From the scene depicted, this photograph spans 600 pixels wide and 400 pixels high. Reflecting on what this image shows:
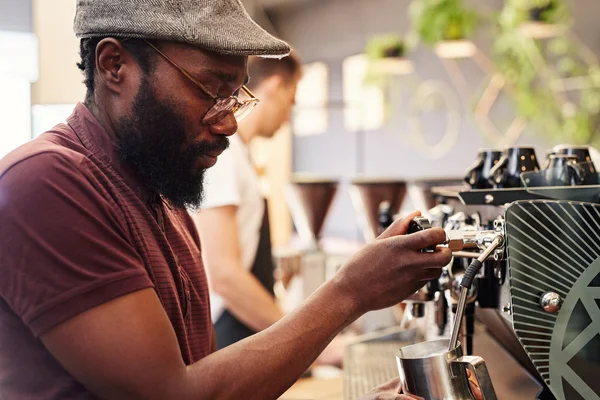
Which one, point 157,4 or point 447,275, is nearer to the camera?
point 157,4

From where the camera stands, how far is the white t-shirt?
250 cm

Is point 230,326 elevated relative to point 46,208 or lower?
lower

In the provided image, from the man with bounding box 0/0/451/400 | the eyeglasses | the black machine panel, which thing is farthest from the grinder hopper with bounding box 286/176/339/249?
the black machine panel

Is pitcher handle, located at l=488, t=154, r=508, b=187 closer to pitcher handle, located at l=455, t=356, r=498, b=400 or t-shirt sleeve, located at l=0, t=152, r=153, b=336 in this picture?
pitcher handle, located at l=455, t=356, r=498, b=400

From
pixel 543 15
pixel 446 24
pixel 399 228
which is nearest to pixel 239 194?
pixel 399 228

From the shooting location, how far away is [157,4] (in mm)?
1135

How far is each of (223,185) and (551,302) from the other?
5.12ft

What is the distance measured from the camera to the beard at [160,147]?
1.18m

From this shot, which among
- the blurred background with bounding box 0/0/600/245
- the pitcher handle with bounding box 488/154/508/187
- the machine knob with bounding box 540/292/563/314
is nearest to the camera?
the machine knob with bounding box 540/292/563/314

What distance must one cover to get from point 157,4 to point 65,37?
1.56 m

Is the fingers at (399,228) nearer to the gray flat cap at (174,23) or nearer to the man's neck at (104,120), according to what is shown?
the gray flat cap at (174,23)

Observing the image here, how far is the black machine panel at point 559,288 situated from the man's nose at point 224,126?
0.44m

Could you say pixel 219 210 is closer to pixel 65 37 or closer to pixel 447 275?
pixel 65 37

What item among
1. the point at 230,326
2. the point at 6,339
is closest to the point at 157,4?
the point at 6,339
